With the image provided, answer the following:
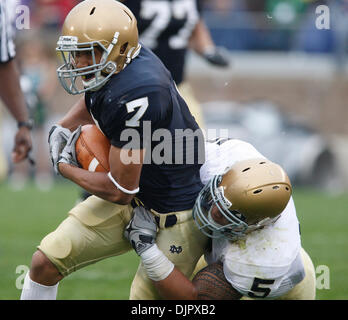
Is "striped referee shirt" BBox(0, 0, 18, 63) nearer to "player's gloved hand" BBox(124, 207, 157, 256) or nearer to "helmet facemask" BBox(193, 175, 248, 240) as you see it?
"player's gloved hand" BBox(124, 207, 157, 256)

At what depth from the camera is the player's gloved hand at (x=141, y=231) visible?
2.95m

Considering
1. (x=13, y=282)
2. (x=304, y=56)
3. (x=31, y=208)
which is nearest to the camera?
(x=13, y=282)

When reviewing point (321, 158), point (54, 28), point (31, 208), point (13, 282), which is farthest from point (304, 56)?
point (13, 282)

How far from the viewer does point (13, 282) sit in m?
4.20

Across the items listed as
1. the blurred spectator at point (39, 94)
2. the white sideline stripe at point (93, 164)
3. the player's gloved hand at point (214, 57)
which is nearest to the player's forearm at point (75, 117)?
the white sideline stripe at point (93, 164)

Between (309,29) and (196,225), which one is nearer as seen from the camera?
(196,225)

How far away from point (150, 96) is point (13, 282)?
187 centimetres

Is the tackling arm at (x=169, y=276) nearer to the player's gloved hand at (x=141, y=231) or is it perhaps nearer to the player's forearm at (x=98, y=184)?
the player's gloved hand at (x=141, y=231)

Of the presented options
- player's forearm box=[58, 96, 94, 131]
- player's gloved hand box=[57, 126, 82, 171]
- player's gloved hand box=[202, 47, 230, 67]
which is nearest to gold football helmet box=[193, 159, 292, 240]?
player's gloved hand box=[57, 126, 82, 171]

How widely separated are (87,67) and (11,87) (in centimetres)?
138

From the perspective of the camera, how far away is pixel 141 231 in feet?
9.78

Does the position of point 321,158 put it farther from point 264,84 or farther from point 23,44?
point 23,44

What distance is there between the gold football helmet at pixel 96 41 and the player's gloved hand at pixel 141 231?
1.85 feet

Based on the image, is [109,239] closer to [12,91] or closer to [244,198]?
[244,198]
